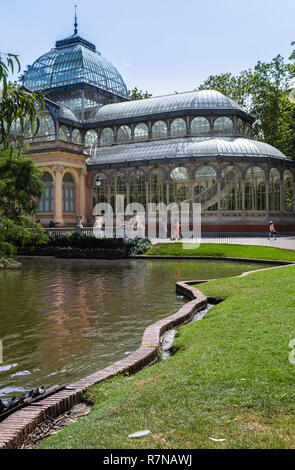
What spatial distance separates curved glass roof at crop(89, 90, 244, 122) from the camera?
151ft

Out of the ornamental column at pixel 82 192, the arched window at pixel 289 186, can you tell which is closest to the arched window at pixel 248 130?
the arched window at pixel 289 186

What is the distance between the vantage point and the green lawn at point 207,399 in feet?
12.3


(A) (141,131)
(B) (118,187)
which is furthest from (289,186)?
(B) (118,187)

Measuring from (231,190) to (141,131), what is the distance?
13.0m

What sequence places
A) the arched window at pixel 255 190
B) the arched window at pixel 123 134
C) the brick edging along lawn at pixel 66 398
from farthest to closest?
1. the arched window at pixel 123 134
2. the arched window at pixel 255 190
3. the brick edging along lawn at pixel 66 398

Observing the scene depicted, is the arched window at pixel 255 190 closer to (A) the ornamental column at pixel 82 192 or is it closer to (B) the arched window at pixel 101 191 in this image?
(B) the arched window at pixel 101 191

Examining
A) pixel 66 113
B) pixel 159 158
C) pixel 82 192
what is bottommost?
pixel 82 192

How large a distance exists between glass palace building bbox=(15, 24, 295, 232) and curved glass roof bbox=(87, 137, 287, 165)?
0.10 m

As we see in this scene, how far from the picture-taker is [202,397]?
14.9ft

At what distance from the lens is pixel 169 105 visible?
1858 inches

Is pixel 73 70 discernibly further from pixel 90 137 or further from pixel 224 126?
pixel 224 126

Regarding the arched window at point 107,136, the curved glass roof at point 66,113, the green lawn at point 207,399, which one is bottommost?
the green lawn at point 207,399

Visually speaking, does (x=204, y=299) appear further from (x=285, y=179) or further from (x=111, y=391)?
(x=285, y=179)

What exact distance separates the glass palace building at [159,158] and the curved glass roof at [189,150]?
102 mm
